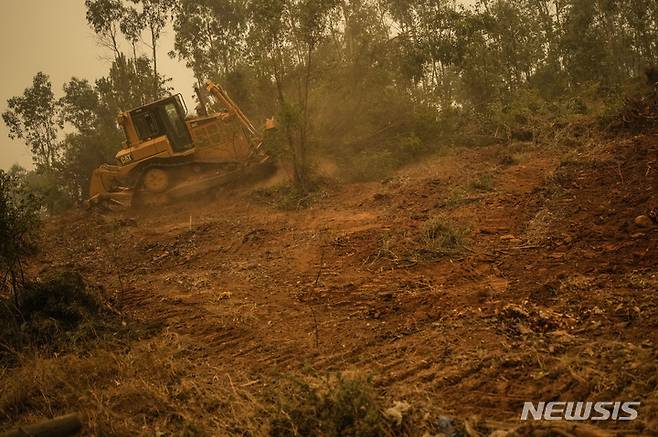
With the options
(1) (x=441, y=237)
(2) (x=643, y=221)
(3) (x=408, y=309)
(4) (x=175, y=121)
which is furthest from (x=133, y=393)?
(4) (x=175, y=121)

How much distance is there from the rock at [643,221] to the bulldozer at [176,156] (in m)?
9.43

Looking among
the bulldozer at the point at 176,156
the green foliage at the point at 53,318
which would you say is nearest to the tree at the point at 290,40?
the bulldozer at the point at 176,156

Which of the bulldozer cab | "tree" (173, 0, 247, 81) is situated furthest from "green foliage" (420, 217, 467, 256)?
"tree" (173, 0, 247, 81)

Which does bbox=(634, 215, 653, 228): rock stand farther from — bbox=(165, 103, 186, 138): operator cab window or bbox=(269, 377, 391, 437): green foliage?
bbox=(165, 103, 186, 138): operator cab window

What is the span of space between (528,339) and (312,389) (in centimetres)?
171

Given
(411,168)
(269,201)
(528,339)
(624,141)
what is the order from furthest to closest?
(411,168) < (269,201) < (624,141) < (528,339)

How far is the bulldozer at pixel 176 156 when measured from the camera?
44.0ft

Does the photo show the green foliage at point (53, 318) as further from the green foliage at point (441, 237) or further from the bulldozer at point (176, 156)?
the bulldozer at point (176, 156)

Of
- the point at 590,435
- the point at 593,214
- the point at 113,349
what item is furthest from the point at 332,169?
the point at 590,435

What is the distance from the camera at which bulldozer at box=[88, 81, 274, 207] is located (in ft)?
44.0

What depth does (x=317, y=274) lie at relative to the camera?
6.54m

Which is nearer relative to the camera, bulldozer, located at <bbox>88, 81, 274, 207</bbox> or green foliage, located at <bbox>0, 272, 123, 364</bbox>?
green foliage, located at <bbox>0, 272, 123, 364</bbox>

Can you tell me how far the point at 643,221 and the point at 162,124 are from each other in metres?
11.8

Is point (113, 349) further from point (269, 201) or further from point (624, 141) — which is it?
point (624, 141)
